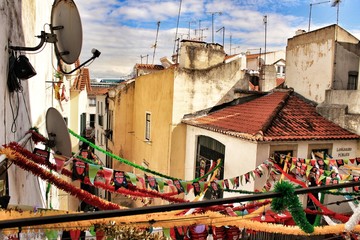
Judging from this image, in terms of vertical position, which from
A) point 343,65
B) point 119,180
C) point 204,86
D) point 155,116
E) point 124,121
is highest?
point 343,65

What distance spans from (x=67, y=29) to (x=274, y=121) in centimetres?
805

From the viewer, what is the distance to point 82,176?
4.00m

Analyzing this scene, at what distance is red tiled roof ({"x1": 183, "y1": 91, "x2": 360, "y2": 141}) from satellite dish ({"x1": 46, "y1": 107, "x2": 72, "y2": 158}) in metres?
6.17

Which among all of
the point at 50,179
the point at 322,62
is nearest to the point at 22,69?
the point at 50,179

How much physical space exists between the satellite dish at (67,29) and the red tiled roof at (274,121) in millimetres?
6347

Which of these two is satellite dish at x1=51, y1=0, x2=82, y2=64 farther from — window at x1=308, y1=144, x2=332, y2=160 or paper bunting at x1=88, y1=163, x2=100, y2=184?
window at x1=308, y1=144, x2=332, y2=160

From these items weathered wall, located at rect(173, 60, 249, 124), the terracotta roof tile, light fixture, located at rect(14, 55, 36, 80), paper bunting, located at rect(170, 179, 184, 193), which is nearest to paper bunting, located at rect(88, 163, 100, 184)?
light fixture, located at rect(14, 55, 36, 80)

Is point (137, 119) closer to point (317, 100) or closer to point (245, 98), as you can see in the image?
point (245, 98)

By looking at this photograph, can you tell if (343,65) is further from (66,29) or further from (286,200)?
(286,200)

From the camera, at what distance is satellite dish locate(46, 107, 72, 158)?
4546 mm

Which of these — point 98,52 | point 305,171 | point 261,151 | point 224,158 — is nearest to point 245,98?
point 224,158

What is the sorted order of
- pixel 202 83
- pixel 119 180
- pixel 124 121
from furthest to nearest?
pixel 124 121 → pixel 202 83 → pixel 119 180

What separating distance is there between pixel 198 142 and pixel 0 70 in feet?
33.5

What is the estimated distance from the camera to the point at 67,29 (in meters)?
4.47
